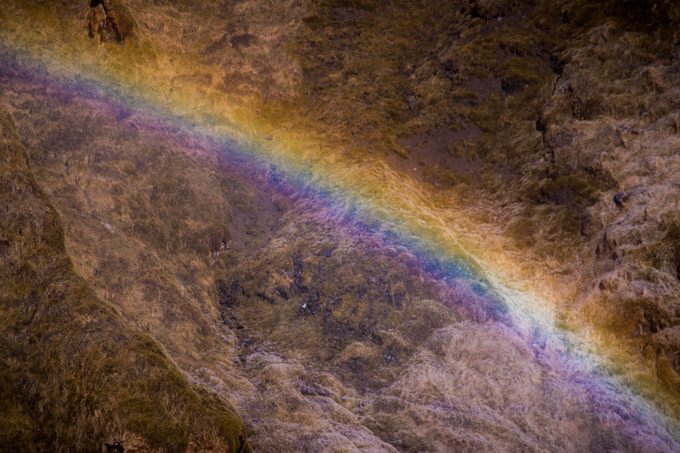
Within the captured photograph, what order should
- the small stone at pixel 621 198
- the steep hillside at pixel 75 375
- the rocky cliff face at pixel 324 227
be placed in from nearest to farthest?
the steep hillside at pixel 75 375, the rocky cliff face at pixel 324 227, the small stone at pixel 621 198

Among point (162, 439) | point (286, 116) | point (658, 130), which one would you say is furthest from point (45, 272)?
point (658, 130)

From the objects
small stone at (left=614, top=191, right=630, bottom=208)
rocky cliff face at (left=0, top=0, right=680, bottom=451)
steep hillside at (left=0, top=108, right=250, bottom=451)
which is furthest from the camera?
small stone at (left=614, top=191, right=630, bottom=208)

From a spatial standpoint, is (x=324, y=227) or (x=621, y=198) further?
(x=324, y=227)

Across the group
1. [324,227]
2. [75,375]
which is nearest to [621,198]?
[324,227]

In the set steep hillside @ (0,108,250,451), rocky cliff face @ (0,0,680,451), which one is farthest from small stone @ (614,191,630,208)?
steep hillside @ (0,108,250,451)

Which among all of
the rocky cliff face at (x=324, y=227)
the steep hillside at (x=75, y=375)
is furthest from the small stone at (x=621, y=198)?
the steep hillside at (x=75, y=375)

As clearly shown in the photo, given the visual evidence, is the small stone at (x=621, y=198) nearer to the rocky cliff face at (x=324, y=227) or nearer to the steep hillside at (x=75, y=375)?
the rocky cliff face at (x=324, y=227)

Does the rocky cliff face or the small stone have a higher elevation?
the small stone

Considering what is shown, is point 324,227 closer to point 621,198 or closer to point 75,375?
point 621,198

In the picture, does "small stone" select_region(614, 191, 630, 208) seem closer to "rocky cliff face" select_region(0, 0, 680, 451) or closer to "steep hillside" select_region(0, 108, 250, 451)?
"rocky cliff face" select_region(0, 0, 680, 451)
